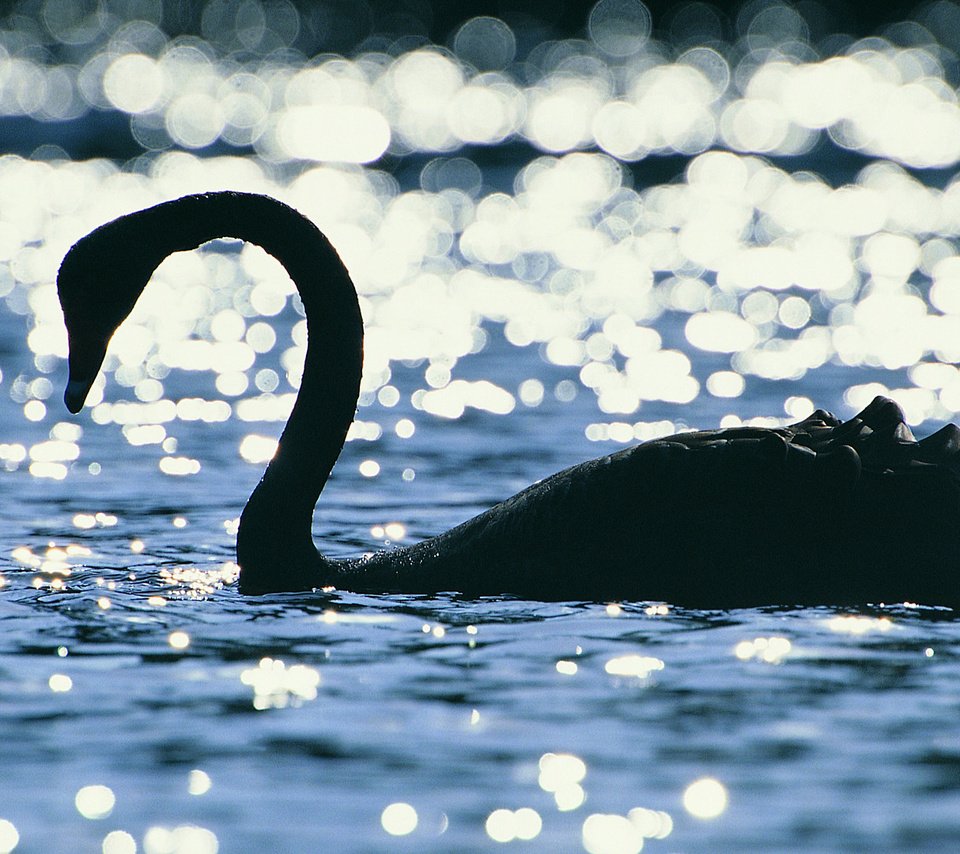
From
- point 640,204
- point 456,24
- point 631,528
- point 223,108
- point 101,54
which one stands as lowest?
point 631,528

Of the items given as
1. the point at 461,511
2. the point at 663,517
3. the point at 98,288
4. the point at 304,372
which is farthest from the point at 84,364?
the point at 461,511

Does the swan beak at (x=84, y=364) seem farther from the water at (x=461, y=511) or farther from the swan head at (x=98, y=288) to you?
the water at (x=461, y=511)

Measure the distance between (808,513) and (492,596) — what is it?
4.36ft

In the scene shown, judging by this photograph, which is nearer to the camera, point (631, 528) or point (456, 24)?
point (631, 528)

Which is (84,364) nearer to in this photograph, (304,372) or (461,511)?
(304,372)

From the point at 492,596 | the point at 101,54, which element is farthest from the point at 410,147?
the point at 101,54

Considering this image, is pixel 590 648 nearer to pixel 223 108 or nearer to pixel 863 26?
pixel 223 108

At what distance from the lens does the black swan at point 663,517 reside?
801 cm

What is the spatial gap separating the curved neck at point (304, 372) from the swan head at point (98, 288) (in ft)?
0.45

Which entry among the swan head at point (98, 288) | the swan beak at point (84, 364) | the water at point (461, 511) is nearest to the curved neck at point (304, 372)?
the swan head at point (98, 288)

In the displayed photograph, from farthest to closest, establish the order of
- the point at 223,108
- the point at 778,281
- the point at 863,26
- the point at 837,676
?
the point at 863,26, the point at 223,108, the point at 778,281, the point at 837,676

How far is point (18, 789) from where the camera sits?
5.98 m

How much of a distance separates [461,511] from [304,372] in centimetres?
229

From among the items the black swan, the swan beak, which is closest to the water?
the black swan
